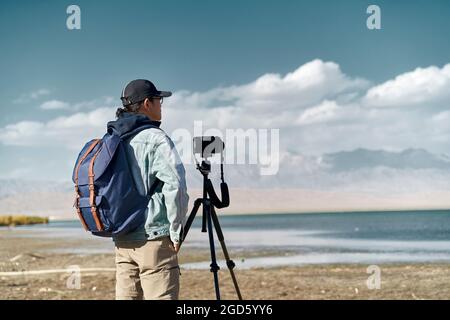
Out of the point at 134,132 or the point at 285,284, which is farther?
the point at 285,284

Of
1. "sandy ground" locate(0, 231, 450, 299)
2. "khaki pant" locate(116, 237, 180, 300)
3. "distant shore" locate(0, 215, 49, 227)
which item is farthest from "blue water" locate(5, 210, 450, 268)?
"distant shore" locate(0, 215, 49, 227)

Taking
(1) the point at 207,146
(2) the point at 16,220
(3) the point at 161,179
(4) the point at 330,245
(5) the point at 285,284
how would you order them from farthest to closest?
1. (2) the point at 16,220
2. (4) the point at 330,245
3. (5) the point at 285,284
4. (1) the point at 207,146
5. (3) the point at 161,179

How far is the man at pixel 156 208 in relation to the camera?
294 cm

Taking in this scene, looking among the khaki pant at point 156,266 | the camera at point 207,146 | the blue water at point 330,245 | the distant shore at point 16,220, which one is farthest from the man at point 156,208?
the distant shore at point 16,220

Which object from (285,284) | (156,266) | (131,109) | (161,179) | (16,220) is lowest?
(16,220)

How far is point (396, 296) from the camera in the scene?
7520 mm

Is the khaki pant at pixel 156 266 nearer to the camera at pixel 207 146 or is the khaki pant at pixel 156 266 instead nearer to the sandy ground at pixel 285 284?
the camera at pixel 207 146

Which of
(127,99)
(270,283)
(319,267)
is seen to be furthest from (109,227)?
(319,267)

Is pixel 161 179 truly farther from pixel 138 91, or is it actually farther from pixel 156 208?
pixel 138 91

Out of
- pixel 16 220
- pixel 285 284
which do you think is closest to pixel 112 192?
pixel 285 284

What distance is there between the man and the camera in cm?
42

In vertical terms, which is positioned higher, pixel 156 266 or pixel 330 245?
pixel 156 266

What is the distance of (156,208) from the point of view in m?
3.00

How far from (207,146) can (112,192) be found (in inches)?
31.5
